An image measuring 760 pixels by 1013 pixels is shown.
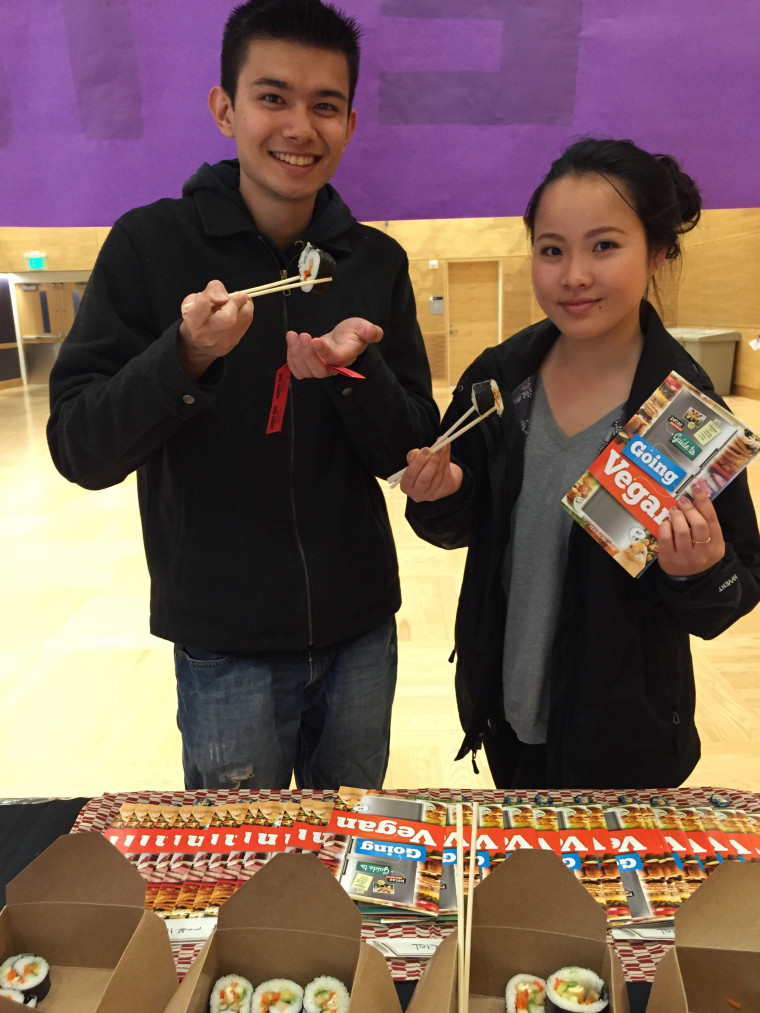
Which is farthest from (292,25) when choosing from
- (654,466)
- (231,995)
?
(231,995)

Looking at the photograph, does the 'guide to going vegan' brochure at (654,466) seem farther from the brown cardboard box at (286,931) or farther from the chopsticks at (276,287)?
the brown cardboard box at (286,931)

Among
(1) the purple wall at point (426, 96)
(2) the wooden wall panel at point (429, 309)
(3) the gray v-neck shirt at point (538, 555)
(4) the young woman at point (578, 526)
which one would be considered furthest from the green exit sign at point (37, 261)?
(3) the gray v-neck shirt at point (538, 555)

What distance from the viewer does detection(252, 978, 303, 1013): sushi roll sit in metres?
0.66

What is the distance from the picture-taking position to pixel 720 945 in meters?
0.65

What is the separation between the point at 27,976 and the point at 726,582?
3.03 feet

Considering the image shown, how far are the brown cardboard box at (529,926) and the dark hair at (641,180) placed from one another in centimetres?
90

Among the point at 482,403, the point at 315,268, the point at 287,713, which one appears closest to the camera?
the point at 315,268

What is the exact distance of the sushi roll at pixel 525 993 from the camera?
0.67m

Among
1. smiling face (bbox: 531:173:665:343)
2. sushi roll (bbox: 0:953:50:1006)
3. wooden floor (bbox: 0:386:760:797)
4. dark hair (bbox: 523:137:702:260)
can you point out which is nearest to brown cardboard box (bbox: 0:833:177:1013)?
sushi roll (bbox: 0:953:50:1006)

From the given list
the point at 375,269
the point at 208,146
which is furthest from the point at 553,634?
the point at 208,146

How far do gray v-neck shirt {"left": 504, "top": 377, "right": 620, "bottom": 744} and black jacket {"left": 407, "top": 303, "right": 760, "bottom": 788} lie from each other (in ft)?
0.07

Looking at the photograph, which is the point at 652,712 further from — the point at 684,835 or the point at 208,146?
the point at 208,146

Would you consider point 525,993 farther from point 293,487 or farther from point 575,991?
point 293,487

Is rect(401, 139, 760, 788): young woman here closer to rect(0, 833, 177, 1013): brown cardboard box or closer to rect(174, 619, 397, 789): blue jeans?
rect(174, 619, 397, 789): blue jeans
